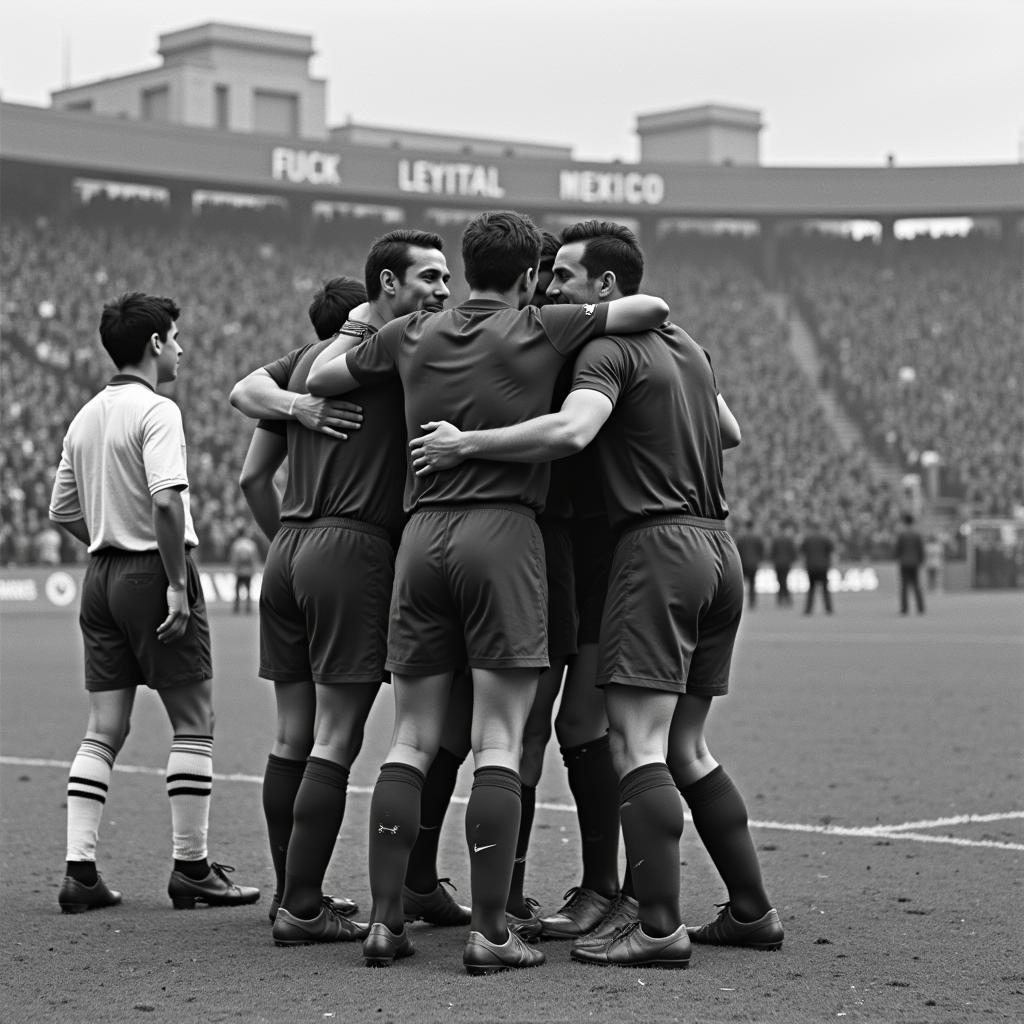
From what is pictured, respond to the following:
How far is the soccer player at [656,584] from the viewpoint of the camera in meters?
4.98

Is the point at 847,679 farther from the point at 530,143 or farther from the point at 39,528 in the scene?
the point at 530,143

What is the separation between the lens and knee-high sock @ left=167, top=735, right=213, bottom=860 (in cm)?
613

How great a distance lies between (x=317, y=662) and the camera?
5.47 m

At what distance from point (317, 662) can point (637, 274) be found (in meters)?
1.63

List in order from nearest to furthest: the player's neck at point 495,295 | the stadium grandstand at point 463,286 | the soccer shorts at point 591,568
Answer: the player's neck at point 495,295
the soccer shorts at point 591,568
the stadium grandstand at point 463,286

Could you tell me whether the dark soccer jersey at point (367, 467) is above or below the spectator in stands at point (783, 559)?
above

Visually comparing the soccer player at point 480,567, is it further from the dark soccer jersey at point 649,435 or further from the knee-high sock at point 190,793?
the knee-high sock at point 190,793

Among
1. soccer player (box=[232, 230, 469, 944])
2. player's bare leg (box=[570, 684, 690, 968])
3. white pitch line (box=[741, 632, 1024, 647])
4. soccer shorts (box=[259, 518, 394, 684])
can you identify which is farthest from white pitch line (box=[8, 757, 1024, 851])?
white pitch line (box=[741, 632, 1024, 647])

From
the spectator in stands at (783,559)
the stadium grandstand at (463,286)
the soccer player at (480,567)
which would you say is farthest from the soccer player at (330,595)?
the spectator in stands at (783,559)

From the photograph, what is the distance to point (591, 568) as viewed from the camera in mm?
5590

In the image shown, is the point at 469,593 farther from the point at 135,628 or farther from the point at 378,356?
the point at 135,628

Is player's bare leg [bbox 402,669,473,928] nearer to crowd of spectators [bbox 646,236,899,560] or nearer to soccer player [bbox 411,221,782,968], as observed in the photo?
soccer player [bbox 411,221,782,968]

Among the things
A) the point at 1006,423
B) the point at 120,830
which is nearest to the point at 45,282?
the point at 1006,423

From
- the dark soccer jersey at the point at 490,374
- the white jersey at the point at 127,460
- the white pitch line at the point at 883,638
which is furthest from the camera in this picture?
the white pitch line at the point at 883,638
